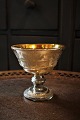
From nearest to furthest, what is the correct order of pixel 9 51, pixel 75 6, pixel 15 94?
1. pixel 15 94
2. pixel 75 6
3. pixel 9 51

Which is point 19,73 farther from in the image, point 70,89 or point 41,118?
point 41,118

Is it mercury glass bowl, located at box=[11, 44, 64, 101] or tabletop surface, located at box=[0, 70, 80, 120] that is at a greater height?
mercury glass bowl, located at box=[11, 44, 64, 101]

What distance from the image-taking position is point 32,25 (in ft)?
2.83

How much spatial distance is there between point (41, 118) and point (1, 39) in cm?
65

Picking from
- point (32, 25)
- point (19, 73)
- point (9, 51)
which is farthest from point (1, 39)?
point (19, 73)

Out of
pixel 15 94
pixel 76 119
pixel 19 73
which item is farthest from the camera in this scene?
pixel 19 73

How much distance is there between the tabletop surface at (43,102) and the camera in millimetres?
349

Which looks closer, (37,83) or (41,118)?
(41,118)

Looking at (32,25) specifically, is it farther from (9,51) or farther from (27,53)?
(27,53)

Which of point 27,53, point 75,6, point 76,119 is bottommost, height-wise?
point 76,119

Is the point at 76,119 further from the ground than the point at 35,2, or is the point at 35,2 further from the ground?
the point at 35,2

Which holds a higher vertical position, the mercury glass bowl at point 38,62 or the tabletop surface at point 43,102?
the mercury glass bowl at point 38,62

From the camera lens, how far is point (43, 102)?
16.4 inches

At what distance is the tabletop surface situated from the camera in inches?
13.7
